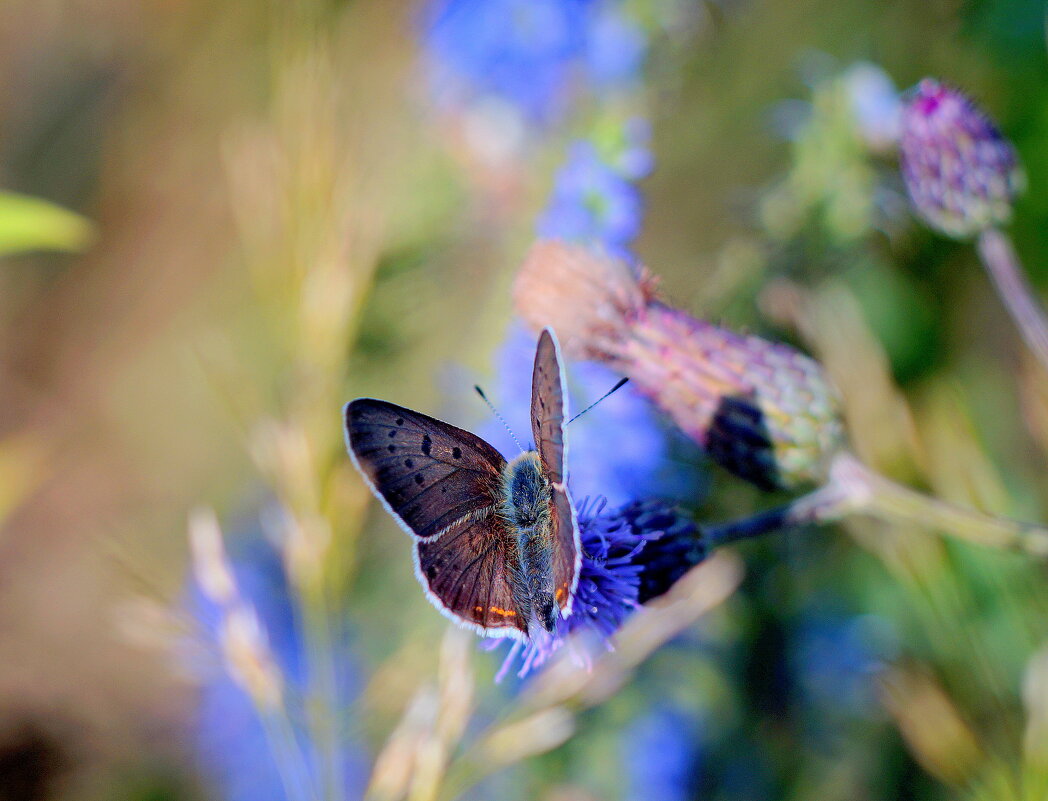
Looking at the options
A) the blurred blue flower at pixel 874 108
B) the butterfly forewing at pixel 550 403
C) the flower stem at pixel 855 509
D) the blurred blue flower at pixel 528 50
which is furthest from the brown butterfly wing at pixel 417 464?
the blurred blue flower at pixel 874 108

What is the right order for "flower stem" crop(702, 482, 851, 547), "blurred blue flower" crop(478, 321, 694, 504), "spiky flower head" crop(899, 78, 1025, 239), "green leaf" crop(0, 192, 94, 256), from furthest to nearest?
"blurred blue flower" crop(478, 321, 694, 504), "spiky flower head" crop(899, 78, 1025, 239), "flower stem" crop(702, 482, 851, 547), "green leaf" crop(0, 192, 94, 256)

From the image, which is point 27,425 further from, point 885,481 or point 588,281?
point 885,481

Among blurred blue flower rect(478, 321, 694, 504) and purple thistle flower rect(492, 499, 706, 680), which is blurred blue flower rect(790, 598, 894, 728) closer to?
blurred blue flower rect(478, 321, 694, 504)

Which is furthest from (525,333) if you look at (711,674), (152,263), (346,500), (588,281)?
(152,263)

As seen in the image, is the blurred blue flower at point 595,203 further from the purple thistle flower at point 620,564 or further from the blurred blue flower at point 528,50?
the purple thistle flower at point 620,564

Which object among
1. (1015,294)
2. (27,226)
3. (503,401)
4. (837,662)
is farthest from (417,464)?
(837,662)

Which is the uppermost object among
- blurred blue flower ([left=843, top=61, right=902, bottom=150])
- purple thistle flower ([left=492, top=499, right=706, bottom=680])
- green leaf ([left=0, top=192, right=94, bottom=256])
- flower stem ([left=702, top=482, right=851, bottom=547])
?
green leaf ([left=0, top=192, right=94, bottom=256])

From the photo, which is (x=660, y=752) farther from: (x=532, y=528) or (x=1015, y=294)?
(x=1015, y=294)

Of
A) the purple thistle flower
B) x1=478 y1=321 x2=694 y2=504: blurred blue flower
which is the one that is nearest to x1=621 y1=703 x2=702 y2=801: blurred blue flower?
x1=478 y1=321 x2=694 y2=504: blurred blue flower
